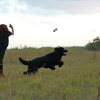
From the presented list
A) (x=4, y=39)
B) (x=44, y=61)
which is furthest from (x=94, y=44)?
(x=4, y=39)

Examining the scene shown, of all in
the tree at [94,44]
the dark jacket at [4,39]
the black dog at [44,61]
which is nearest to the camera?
the dark jacket at [4,39]

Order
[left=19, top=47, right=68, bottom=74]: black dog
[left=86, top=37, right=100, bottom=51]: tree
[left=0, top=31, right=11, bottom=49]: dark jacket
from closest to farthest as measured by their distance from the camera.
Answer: [left=0, top=31, right=11, bottom=49]: dark jacket → [left=19, top=47, right=68, bottom=74]: black dog → [left=86, top=37, right=100, bottom=51]: tree

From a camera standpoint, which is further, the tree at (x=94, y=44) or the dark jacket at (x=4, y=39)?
the tree at (x=94, y=44)

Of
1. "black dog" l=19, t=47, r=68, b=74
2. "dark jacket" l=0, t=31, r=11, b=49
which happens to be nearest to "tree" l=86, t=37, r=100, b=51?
"black dog" l=19, t=47, r=68, b=74

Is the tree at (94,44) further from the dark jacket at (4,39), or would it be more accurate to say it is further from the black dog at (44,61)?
the dark jacket at (4,39)

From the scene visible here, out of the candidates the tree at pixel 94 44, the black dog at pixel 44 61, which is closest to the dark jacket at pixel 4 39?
the black dog at pixel 44 61

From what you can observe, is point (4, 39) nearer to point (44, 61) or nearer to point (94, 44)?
point (44, 61)

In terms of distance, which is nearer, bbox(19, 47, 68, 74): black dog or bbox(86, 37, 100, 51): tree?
bbox(19, 47, 68, 74): black dog

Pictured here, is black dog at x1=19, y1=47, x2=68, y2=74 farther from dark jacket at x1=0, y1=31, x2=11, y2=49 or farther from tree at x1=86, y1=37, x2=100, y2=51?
tree at x1=86, y1=37, x2=100, y2=51

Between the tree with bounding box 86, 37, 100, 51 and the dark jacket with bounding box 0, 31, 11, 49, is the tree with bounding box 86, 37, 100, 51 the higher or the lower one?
the lower one

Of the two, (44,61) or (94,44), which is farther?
(94,44)

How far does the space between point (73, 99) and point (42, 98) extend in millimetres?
649

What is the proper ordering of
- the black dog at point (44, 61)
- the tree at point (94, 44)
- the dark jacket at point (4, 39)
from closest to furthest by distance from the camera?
the dark jacket at point (4, 39) → the black dog at point (44, 61) → the tree at point (94, 44)

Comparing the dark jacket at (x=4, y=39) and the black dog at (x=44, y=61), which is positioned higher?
the dark jacket at (x=4, y=39)
